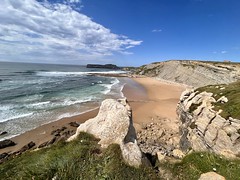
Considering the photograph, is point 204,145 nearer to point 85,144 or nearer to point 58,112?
point 85,144

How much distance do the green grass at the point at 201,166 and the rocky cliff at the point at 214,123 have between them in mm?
2912

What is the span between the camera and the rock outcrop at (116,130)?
689 centimetres

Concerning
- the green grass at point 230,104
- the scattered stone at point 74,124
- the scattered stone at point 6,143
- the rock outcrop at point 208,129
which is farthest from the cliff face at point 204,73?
the scattered stone at point 6,143

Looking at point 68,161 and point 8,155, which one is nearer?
point 68,161

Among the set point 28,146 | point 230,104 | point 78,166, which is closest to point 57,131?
point 28,146

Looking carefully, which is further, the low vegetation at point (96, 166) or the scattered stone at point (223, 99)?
the scattered stone at point (223, 99)

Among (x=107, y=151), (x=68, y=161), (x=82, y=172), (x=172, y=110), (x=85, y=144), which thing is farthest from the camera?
(x=172, y=110)

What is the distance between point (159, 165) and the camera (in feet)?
24.2

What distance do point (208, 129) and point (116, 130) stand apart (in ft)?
25.6

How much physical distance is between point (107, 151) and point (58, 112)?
65.5 ft

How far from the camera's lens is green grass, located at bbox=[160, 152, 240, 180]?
6025 millimetres

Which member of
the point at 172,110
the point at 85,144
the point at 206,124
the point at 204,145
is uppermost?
the point at 85,144

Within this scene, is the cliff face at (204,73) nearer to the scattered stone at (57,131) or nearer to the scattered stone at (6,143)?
the scattered stone at (57,131)

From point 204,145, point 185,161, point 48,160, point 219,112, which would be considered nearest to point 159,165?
point 185,161
